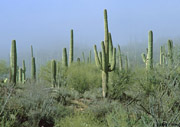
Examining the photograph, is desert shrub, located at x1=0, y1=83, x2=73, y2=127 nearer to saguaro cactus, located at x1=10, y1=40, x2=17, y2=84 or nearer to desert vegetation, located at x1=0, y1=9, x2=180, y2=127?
desert vegetation, located at x1=0, y1=9, x2=180, y2=127

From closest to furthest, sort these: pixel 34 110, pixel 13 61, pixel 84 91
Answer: pixel 34 110 → pixel 13 61 → pixel 84 91

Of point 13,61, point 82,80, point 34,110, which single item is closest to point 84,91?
point 82,80

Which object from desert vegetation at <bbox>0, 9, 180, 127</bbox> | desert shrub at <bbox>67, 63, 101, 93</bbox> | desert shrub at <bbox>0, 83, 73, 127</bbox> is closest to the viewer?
desert vegetation at <bbox>0, 9, 180, 127</bbox>

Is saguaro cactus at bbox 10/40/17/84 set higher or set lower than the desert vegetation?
higher

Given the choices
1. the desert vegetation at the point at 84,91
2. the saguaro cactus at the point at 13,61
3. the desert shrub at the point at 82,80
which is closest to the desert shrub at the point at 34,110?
the desert vegetation at the point at 84,91

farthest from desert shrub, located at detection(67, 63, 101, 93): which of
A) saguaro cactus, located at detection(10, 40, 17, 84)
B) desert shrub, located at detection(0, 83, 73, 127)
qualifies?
desert shrub, located at detection(0, 83, 73, 127)

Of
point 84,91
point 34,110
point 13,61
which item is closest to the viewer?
point 34,110

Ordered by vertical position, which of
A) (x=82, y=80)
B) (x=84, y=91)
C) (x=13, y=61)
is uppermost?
(x=13, y=61)

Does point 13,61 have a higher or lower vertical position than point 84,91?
higher

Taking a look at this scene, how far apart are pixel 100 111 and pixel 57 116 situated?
2.00 meters

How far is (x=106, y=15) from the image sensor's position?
15.7 m

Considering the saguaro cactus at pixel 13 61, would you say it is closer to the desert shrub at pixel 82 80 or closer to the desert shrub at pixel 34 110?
the desert shrub at pixel 82 80

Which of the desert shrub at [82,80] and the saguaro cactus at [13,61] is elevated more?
the saguaro cactus at [13,61]

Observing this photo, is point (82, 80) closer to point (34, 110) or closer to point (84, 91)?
point (84, 91)
